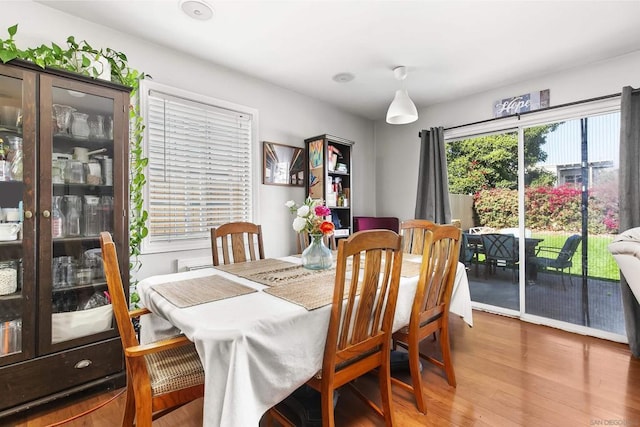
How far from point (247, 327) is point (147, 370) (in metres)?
0.47

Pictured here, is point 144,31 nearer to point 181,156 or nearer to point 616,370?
point 181,156

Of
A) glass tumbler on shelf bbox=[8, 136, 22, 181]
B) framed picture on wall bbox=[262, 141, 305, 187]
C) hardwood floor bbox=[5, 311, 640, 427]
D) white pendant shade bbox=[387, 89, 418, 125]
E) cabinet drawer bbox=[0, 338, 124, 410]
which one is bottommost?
hardwood floor bbox=[5, 311, 640, 427]

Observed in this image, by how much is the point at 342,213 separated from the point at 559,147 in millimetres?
2374

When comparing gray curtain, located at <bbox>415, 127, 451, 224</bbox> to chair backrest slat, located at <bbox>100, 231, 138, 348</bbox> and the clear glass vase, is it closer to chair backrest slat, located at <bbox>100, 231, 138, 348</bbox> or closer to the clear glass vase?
the clear glass vase

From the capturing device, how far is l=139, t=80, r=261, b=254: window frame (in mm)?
2404

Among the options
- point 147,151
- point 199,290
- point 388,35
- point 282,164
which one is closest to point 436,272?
point 199,290

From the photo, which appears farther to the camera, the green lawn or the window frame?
the green lawn

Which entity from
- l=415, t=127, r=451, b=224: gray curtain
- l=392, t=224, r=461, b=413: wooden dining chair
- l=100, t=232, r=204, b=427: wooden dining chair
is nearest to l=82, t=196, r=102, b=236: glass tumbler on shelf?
l=100, t=232, r=204, b=427: wooden dining chair

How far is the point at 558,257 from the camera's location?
122 inches

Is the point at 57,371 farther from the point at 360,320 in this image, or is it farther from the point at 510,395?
the point at 510,395

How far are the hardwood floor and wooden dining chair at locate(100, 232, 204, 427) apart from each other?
59 cm

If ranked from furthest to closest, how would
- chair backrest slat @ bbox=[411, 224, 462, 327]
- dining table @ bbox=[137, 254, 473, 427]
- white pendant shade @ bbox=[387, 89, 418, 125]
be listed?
white pendant shade @ bbox=[387, 89, 418, 125] → chair backrest slat @ bbox=[411, 224, 462, 327] → dining table @ bbox=[137, 254, 473, 427]

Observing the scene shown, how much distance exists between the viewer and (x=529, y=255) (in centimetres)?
326

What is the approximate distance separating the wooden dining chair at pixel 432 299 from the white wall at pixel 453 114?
2.27 meters
